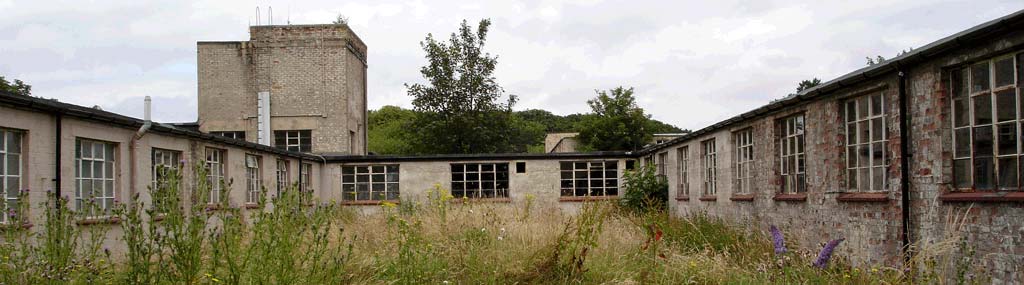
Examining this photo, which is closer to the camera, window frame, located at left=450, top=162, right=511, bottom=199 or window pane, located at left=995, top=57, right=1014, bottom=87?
window pane, located at left=995, top=57, right=1014, bottom=87

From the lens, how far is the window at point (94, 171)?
13266 mm

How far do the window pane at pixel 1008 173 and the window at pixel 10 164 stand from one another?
36.9 ft

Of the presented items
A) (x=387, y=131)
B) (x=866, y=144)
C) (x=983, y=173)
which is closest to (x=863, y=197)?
(x=866, y=144)

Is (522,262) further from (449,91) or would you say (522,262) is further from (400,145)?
(400,145)

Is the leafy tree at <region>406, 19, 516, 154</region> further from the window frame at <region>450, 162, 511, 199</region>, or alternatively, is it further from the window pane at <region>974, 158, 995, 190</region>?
the window pane at <region>974, 158, 995, 190</region>

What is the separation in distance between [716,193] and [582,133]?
118ft

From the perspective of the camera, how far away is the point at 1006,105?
327 inches

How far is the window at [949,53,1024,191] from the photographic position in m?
8.23

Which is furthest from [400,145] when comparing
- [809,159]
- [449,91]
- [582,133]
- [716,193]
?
[809,159]

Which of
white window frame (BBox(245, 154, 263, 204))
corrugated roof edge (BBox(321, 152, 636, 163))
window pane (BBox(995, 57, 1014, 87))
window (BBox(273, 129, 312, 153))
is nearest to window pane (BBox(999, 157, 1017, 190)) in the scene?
window pane (BBox(995, 57, 1014, 87))

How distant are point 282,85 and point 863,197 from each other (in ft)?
83.1

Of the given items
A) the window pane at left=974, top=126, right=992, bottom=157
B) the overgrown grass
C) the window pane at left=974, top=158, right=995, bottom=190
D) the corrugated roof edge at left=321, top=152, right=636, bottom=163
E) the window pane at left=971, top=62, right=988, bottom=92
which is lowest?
the overgrown grass

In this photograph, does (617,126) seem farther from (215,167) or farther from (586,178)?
(215,167)

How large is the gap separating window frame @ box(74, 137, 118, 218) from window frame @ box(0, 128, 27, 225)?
1.37 m
